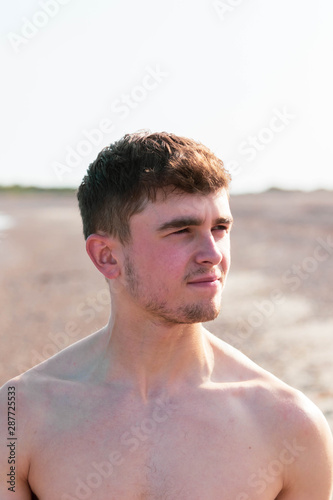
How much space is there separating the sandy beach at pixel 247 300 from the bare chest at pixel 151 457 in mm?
3918

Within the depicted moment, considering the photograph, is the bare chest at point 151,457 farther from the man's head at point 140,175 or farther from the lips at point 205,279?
the man's head at point 140,175

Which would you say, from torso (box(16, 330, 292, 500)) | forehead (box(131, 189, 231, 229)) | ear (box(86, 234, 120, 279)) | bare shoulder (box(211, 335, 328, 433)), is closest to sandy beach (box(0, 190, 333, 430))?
bare shoulder (box(211, 335, 328, 433))

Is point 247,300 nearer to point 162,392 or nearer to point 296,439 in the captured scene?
point 162,392

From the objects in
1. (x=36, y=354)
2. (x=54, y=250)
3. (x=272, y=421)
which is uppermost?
(x=272, y=421)

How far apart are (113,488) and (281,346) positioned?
704 centimetres

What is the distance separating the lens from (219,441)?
284 centimetres

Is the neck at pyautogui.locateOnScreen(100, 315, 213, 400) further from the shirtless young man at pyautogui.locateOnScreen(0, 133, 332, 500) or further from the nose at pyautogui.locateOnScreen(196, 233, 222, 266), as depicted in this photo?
the nose at pyautogui.locateOnScreen(196, 233, 222, 266)

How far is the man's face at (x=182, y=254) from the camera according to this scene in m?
2.68

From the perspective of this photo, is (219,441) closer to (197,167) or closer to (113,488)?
(113,488)

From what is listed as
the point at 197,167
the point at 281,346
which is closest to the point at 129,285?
the point at 197,167

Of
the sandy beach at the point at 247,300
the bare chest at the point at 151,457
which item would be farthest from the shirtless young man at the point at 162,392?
the sandy beach at the point at 247,300

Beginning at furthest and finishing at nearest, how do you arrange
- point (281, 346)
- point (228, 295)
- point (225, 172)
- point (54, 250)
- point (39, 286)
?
1. point (54, 250)
2. point (39, 286)
3. point (228, 295)
4. point (281, 346)
5. point (225, 172)

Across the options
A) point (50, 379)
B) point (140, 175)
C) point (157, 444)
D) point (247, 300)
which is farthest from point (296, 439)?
point (247, 300)

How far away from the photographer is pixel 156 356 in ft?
9.64
